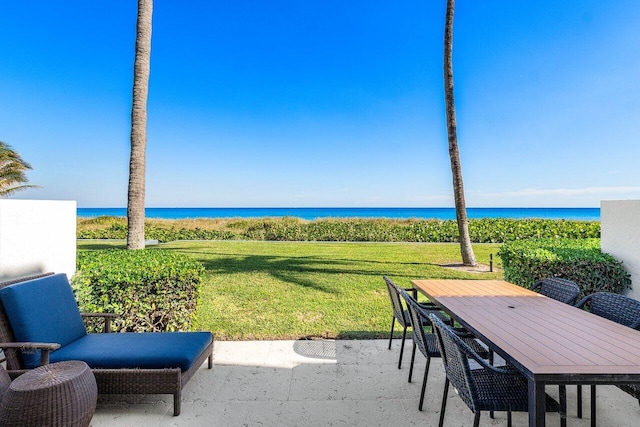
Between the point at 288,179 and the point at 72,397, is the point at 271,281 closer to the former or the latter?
the point at 72,397

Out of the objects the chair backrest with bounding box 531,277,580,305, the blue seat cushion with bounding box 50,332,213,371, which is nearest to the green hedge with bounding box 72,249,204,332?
the blue seat cushion with bounding box 50,332,213,371

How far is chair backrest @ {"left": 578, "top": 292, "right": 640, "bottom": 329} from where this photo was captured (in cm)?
272

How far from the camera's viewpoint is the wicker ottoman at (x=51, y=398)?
6.19 feet

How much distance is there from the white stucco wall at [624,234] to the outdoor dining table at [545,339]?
2.27 meters

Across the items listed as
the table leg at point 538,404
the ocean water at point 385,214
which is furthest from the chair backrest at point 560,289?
the ocean water at point 385,214

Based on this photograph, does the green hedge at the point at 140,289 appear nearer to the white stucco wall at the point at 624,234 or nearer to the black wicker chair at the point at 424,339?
the black wicker chair at the point at 424,339

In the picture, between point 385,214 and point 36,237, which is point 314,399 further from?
point 385,214

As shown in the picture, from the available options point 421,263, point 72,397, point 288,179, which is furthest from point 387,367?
point 288,179

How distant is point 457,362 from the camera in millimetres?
2053

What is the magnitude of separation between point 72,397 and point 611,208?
21.0 feet

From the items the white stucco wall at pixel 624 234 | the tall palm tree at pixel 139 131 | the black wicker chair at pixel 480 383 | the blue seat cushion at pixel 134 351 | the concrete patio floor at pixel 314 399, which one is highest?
the tall palm tree at pixel 139 131

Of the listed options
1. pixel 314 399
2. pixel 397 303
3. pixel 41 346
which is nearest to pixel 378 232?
pixel 397 303

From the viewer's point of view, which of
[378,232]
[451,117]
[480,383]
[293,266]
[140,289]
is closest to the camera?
[480,383]

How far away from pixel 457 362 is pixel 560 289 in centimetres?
217
